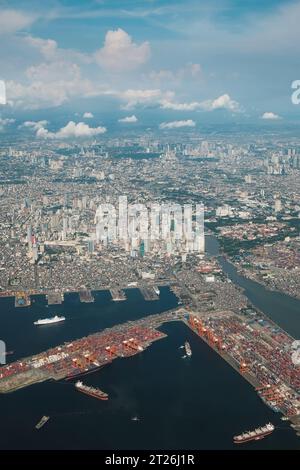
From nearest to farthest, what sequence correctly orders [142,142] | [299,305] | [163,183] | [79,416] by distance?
[79,416] < [299,305] < [163,183] < [142,142]

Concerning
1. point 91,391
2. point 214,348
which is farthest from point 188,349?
point 91,391

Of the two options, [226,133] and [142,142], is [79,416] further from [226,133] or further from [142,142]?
[226,133]

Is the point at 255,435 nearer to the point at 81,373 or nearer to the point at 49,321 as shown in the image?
the point at 81,373

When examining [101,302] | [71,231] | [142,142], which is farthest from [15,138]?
[101,302]

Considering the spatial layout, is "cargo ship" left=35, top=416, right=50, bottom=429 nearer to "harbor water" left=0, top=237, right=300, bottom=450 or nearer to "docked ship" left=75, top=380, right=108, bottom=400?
"harbor water" left=0, top=237, right=300, bottom=450

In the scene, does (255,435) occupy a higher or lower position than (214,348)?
lower
